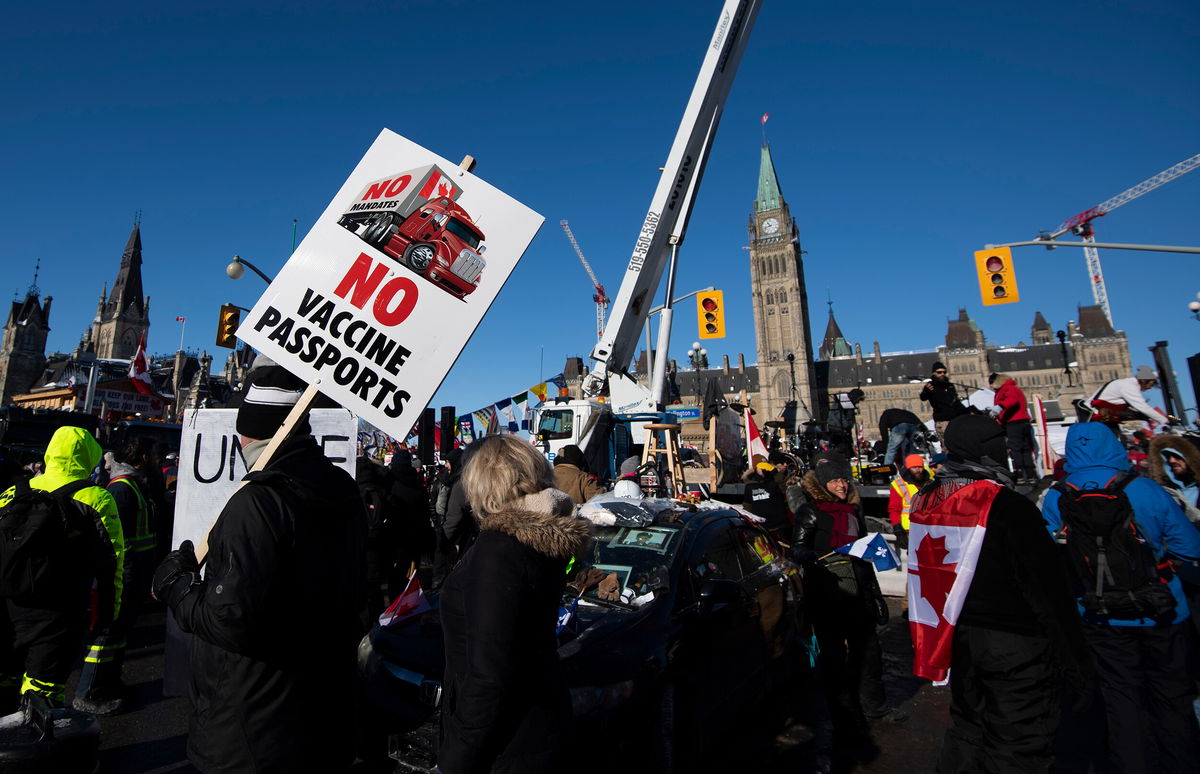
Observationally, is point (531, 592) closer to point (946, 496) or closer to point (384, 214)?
point (384, 214)

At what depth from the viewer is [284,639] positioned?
6.61 ft

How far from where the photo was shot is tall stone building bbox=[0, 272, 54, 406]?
273ft

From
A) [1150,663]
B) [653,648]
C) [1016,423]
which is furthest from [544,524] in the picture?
[1016,423]

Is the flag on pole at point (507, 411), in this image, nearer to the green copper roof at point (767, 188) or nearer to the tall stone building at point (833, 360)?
the tall stone building at point (833, 360)

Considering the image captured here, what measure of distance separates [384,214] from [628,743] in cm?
297

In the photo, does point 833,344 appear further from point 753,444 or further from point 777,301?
point 753,444

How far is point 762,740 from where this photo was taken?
14.4 feet

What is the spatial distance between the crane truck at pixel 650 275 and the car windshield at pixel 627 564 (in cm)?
1035

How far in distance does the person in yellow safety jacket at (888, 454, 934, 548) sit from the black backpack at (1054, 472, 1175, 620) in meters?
4.81

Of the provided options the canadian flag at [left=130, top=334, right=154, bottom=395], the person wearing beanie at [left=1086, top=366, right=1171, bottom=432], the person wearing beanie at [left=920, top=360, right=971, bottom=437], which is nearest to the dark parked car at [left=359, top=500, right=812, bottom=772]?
the person wearing beanie at [left=1086, top=366, right=1171, bottom=432]

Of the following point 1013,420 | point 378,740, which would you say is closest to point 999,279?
point 1013,420

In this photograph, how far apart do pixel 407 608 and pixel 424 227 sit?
7.65 ft

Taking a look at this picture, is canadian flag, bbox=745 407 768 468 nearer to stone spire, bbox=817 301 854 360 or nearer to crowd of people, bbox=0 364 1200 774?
crowd of people, bbox=0 364 1200 774

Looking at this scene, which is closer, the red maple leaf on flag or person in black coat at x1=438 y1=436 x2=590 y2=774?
person in black coat at x1=438 y1=436 x2=590 y2=774
